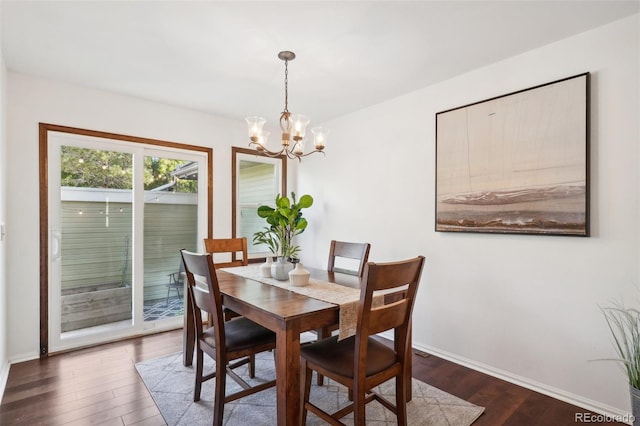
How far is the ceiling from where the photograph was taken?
77.7 inches

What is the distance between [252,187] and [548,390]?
359 cm

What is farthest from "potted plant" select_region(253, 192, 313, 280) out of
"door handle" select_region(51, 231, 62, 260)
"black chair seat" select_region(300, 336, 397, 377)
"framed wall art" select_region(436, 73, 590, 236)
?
"door handle" select_region(51, 231, 62, 260)

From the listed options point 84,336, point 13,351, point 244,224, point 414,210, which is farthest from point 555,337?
point 13,351

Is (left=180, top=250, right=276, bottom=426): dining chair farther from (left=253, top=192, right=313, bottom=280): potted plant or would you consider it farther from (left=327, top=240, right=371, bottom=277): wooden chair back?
(left=327, top=240, right=371, bottom=277): wooden chair back

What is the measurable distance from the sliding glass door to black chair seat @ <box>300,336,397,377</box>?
2421mm

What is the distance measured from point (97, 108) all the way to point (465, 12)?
3.26 metres

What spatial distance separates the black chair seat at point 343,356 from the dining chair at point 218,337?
338 mm

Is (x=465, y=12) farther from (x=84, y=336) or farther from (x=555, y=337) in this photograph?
(x=84, y=336)

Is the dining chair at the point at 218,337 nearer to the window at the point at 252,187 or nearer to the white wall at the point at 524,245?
the white wall at the point at 524,245

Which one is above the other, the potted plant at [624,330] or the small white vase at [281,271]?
the small white vase at [281,271]

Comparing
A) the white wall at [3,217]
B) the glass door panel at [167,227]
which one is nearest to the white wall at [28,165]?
the white wall at [3,217]

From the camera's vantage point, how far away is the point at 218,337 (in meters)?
1.91

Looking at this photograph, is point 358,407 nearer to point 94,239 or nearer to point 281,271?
point 281,271

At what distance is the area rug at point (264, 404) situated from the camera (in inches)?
79.8
